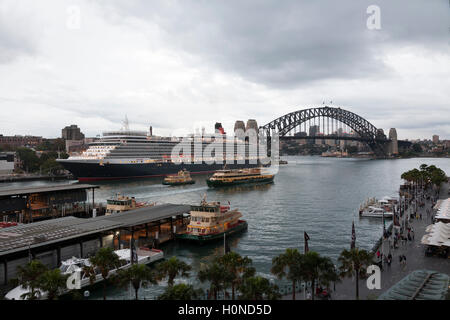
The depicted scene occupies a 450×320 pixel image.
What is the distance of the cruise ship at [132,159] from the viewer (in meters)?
83.2

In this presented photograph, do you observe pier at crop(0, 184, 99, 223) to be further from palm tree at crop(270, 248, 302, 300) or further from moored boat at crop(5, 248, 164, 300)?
palm tree at crop(270, 248, 302, 300)

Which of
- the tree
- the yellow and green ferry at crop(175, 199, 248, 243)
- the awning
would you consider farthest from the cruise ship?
the awning

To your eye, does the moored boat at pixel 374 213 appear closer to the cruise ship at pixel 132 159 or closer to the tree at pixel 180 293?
the tree at pixel 180 293

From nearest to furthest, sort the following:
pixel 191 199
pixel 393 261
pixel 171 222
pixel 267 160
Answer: pixel 393 261 → pixel 171 222 → pixel 191 199 → pixel 267 160

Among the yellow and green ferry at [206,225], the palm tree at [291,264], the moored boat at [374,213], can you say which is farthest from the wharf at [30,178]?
the palm tree at [291,264]

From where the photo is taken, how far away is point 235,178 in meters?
76.0

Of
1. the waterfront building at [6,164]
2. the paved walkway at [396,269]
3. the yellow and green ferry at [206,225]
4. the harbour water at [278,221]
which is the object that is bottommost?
the harbour water at [278,221]

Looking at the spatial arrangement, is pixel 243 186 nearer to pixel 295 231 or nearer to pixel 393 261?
pixel 295 231

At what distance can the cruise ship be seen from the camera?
273 feet

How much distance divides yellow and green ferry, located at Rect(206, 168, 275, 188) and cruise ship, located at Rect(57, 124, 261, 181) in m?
24.5

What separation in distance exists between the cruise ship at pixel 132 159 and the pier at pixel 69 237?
53.9m
